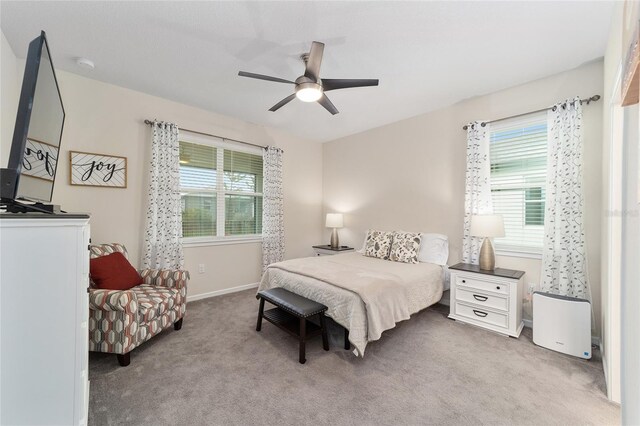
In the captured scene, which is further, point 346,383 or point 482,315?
point 482,315

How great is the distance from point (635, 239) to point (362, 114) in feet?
10.6

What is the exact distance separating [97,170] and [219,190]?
144cm

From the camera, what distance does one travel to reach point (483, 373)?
6.70 ft

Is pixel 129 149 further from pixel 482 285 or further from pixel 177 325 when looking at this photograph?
pixel 482 285

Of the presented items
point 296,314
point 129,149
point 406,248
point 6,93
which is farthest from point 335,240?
point 6,93

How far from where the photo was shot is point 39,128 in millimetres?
1303

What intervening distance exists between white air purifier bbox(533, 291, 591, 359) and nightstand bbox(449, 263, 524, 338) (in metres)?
0.19

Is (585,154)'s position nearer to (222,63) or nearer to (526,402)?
(526,402)

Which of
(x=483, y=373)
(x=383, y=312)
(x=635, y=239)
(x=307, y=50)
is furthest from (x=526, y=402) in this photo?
(x=307, y=50)

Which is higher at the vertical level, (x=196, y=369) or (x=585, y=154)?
(x=585, y=154)

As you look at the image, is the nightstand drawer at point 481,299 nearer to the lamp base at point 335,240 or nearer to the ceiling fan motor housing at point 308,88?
the lamp base at point 335,240

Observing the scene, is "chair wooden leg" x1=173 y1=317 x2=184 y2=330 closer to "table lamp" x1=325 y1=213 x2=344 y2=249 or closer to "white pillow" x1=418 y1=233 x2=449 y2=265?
"table lamp" x1=325 y1=213 x2=344 y2=249

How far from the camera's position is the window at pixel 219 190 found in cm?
371

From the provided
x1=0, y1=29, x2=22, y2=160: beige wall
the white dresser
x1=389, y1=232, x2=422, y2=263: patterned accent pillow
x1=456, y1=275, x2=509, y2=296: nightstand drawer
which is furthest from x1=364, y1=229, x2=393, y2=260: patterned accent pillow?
x1=0, y1=29, x2=22, y2=160: beige wall
